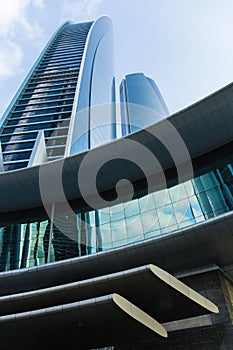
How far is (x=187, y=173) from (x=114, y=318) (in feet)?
22.7

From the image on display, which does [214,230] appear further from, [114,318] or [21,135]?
[21,135]

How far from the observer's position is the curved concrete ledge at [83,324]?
9.80m

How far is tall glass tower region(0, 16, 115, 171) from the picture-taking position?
233 ft

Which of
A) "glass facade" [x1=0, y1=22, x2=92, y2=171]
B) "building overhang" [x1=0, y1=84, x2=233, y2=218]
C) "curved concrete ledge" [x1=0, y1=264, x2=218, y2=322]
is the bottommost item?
"curved concrete ledge" [x1=0, y1=264, x2=218, y2=322]

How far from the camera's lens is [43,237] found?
15.6m

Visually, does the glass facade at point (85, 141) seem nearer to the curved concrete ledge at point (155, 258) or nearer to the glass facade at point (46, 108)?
the glass facade at point (46, 108)

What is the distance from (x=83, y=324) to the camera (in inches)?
423

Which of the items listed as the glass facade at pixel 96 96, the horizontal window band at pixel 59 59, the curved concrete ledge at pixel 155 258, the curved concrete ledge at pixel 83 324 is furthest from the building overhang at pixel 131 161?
the horizontal window band at pixel 59 59

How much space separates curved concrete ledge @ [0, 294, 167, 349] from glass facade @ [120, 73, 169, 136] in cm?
11020

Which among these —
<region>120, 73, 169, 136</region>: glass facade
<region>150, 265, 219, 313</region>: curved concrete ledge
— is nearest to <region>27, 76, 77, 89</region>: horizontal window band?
<region>120, 73, 169, 136</region>: glass facade

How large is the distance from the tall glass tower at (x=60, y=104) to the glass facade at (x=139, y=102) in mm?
5905

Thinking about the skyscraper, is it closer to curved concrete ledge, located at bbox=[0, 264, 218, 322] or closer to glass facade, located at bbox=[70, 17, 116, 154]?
curved concrete ledge, located at bbox=[0, 264, 218, 322]

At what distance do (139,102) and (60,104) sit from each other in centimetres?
5734

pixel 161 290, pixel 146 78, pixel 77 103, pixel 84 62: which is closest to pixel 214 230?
pixel 161 290
